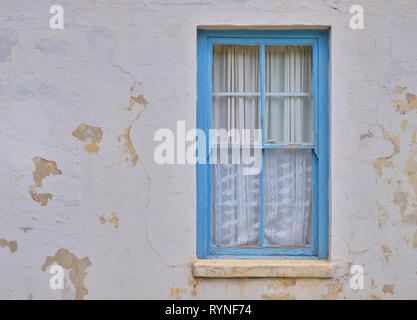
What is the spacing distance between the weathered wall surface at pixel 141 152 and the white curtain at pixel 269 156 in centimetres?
21

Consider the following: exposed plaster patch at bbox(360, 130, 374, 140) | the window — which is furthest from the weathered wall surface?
the window

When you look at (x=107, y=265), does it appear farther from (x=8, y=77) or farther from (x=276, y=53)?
(x=276, y=53)

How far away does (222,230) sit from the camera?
335cm

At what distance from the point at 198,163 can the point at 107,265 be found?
0.91m

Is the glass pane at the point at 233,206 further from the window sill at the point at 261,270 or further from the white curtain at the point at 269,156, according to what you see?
the window sill at the point at 261,270

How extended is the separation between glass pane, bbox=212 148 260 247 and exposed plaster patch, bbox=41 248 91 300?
902mm

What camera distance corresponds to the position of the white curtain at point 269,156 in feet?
11.0

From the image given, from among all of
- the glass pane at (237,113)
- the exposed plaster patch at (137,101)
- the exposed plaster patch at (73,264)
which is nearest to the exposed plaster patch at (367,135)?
the glass pane at (237,113)

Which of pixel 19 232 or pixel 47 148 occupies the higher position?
pixel 47 148

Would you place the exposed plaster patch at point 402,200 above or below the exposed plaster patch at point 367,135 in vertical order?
below

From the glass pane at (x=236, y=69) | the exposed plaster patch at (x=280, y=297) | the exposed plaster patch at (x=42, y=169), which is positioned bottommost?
the exposed plaster patch at (x=280, y=297)

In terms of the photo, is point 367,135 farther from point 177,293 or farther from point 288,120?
point 177,293

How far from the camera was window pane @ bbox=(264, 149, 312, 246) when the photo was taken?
3338mm

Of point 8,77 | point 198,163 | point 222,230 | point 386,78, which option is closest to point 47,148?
point 8,77
